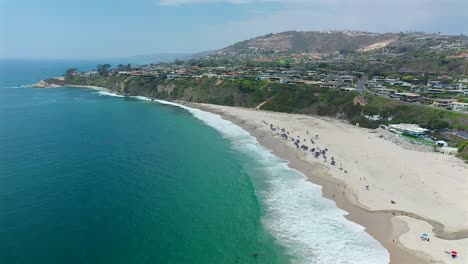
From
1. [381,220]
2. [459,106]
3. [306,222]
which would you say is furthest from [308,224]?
[459,106]

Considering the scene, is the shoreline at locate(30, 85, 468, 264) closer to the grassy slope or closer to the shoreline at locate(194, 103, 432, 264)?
the shoreline at locate(194, 103, 432, 264)

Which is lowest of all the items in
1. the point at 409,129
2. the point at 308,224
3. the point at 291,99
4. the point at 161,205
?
the point at 308,224

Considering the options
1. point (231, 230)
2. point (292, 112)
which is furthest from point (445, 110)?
point (231, 230)

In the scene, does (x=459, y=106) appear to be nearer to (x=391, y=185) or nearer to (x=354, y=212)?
(x=391, y=185)

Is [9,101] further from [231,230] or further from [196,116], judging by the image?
[231,230]

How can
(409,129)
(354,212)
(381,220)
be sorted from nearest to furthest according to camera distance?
1. (381,220)
2. (354,212)
3. (409,129)
